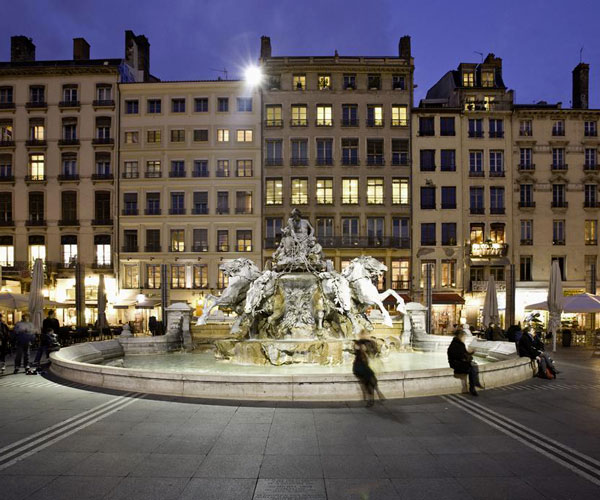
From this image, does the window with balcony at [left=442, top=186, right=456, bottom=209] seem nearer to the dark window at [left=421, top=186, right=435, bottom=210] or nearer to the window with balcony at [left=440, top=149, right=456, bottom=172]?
the dark window at [left=421, top=186, right=435, bottom=210]

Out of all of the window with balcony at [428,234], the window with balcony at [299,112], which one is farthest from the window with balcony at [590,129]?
the window with balcony at [299,112]

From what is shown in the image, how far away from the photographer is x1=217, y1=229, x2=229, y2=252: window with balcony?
4491 cm

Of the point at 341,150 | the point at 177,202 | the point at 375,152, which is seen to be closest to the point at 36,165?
the point at 177,202

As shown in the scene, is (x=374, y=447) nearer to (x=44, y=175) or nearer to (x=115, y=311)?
(x=115, y=311)

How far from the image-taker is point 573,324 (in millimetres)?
34562

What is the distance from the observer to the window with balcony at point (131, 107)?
4612 centimetres

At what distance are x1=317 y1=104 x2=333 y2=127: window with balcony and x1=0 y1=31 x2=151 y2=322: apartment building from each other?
674 inches

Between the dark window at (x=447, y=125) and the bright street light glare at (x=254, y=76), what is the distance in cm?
1577

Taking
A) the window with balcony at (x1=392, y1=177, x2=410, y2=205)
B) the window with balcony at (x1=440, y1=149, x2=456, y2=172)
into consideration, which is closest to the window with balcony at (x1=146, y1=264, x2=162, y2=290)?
the window with balcony at (x1=392, y1=177, x2=410, y2=205)

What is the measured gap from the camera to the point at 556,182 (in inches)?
1745

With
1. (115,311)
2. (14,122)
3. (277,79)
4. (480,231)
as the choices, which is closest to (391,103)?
(277,79)

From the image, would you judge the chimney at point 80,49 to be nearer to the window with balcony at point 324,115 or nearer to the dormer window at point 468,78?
the window with balcony at point 324,115

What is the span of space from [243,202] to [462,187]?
18163 mm

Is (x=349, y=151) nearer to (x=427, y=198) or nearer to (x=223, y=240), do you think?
(x=427, y=198)
